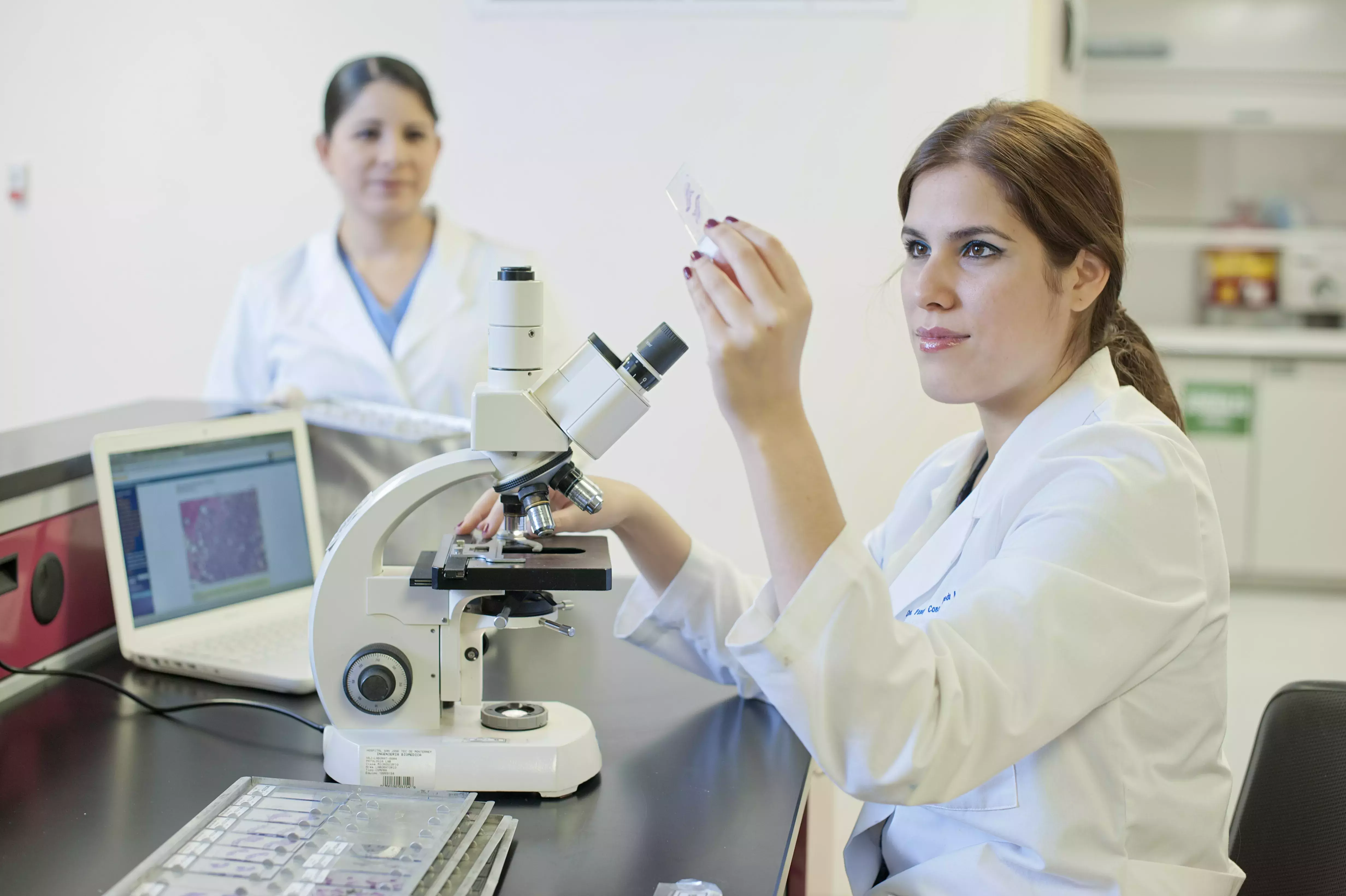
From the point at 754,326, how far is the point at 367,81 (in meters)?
2.04

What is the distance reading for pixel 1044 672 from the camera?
88cm

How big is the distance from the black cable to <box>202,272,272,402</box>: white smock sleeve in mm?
1310

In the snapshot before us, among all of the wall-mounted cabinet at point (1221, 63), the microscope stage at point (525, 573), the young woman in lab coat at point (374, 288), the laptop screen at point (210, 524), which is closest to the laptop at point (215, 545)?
the laptop screen at point (210, 524)

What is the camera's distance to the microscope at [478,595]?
0.99 metres

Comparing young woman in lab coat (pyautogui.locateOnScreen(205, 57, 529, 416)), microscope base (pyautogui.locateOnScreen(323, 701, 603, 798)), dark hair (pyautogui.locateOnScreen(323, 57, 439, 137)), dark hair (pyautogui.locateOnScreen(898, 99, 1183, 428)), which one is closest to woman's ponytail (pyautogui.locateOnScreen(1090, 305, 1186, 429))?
dark hair (pyautogui.locateOnScreen(898, 99, 1183, 428))

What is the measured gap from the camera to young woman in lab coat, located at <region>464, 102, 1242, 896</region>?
0.85 m

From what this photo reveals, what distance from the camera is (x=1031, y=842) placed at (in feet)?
3.14

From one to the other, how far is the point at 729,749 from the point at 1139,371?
0.60 metres

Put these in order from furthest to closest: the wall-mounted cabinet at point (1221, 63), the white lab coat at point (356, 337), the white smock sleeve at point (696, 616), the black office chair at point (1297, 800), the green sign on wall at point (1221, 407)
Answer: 1. the wall-mounted cabinet at point (1221, 63)
2. the green sign on wall at point (1221, 407)
3. the white lab coat at point (356, 337)
4. the white smock sleeve at point (696, 616)
5. the black office chair at point (1297, 800)

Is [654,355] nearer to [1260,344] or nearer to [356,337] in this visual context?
[356,337]

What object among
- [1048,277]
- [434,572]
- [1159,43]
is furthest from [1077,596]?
[1159,43]

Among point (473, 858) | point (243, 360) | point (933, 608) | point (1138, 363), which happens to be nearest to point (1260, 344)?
point (1138, 363)

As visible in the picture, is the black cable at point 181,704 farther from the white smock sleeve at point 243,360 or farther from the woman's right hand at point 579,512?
the white smock sleeve at point 243,360

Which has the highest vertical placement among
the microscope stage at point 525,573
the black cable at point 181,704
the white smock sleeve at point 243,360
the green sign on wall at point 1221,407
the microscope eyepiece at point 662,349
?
the microscope eyepiece at point 662,349
